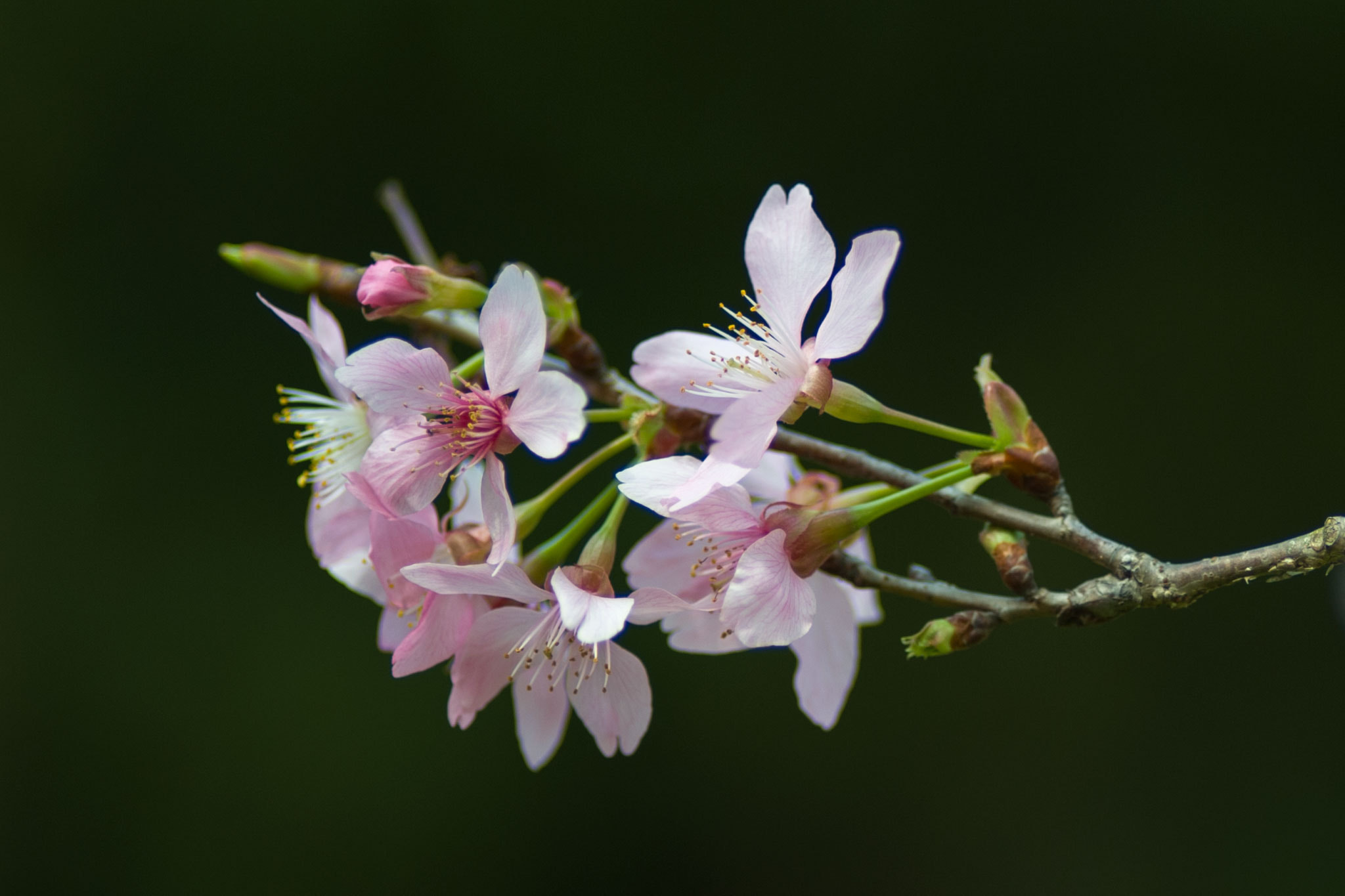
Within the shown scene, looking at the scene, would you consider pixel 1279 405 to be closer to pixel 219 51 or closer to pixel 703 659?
pixel 703 659

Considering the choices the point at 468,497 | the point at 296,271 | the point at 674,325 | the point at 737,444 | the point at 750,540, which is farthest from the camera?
the point at 674,325

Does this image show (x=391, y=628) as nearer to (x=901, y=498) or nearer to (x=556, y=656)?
(x=556, y=656)

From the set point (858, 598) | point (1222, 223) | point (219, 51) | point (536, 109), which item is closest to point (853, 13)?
point (536, 109)

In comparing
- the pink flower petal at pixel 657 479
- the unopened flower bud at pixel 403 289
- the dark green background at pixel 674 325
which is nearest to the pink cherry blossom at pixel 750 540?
the pink flower petal at pixel 657 479

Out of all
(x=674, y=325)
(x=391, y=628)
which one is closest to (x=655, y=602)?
(x=391, y=628)

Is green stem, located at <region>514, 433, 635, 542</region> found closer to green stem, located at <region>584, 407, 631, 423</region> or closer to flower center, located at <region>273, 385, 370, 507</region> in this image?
green stem, located at <region>584, 407, 631, 423</region>

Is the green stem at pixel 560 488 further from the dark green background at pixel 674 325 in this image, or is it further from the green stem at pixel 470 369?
the dark green background at pixel 674 325
